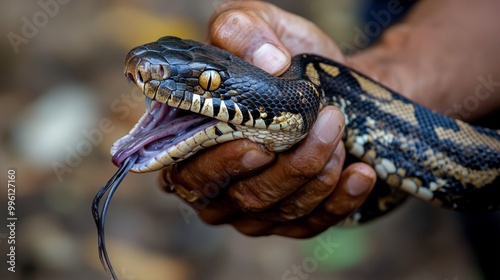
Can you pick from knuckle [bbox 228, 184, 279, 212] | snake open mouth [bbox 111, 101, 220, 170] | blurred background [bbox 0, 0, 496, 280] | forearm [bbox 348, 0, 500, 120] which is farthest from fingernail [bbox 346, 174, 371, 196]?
blurred background [bbox 0, 0, 496, 280]

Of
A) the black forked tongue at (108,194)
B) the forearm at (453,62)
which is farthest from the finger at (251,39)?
the forearm at (453,62)

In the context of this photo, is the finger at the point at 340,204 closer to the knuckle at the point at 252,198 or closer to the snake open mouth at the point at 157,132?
the knuckle at the point at 252,198

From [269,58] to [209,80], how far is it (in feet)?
2.09

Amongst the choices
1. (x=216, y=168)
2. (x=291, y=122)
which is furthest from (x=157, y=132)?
(x=291, y=122)

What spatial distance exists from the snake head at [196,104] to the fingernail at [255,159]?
11 centimetres

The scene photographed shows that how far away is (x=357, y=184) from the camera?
464 cm

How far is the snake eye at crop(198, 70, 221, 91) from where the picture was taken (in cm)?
381

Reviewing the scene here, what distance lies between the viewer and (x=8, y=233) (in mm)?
6672

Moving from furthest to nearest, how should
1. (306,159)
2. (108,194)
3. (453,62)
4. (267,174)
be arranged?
(453,62)
(267,174)
(306,159)
(108,194)

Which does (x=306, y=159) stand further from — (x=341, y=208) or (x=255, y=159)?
(x=341, y=208)

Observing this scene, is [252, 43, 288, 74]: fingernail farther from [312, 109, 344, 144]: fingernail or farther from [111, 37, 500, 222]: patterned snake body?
[312, 109, 344, 144]: fingernail

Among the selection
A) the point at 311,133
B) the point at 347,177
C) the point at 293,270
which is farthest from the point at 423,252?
the point at 311,133

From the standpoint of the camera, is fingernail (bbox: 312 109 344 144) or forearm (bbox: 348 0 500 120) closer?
fingernail (bbox: 312 109 344 144)

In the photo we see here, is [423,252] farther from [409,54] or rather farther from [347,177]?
[347,177]
